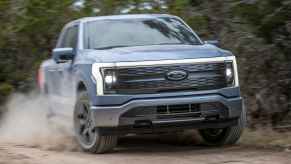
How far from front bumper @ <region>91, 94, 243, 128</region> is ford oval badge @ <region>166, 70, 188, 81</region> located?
0.84 feet

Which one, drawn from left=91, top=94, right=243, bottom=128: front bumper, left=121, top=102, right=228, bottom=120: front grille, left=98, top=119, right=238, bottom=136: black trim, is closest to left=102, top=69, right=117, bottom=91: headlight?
left=91, top=94, right=243, bottom=128: front bumper

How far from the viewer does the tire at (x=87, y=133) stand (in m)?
9.15

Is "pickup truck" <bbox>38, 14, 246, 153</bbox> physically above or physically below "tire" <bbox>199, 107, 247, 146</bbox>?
above

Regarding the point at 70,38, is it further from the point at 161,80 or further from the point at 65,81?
the point at 161,80

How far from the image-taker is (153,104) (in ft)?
29.1

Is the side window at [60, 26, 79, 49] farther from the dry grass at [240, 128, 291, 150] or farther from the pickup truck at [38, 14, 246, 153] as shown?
the dry grass at [240, 128, 291, 150]

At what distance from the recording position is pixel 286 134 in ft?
34.6

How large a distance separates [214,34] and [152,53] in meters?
5.68

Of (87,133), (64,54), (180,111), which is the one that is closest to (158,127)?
(180,111)

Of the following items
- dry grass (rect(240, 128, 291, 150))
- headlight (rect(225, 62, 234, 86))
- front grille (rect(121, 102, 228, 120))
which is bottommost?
dry grass (rect(240, 128, 291, 150))

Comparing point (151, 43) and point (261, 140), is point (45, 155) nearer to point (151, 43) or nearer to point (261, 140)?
point (151, 43)

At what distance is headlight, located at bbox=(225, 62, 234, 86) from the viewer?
368 inches

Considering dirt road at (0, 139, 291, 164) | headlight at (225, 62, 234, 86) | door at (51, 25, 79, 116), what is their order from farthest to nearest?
door at (51, 25, 79, 116) → headlight at (225, 62, 234, 86) → dirt road at (0, 139, 291, 164)

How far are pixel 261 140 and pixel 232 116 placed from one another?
1.04m
